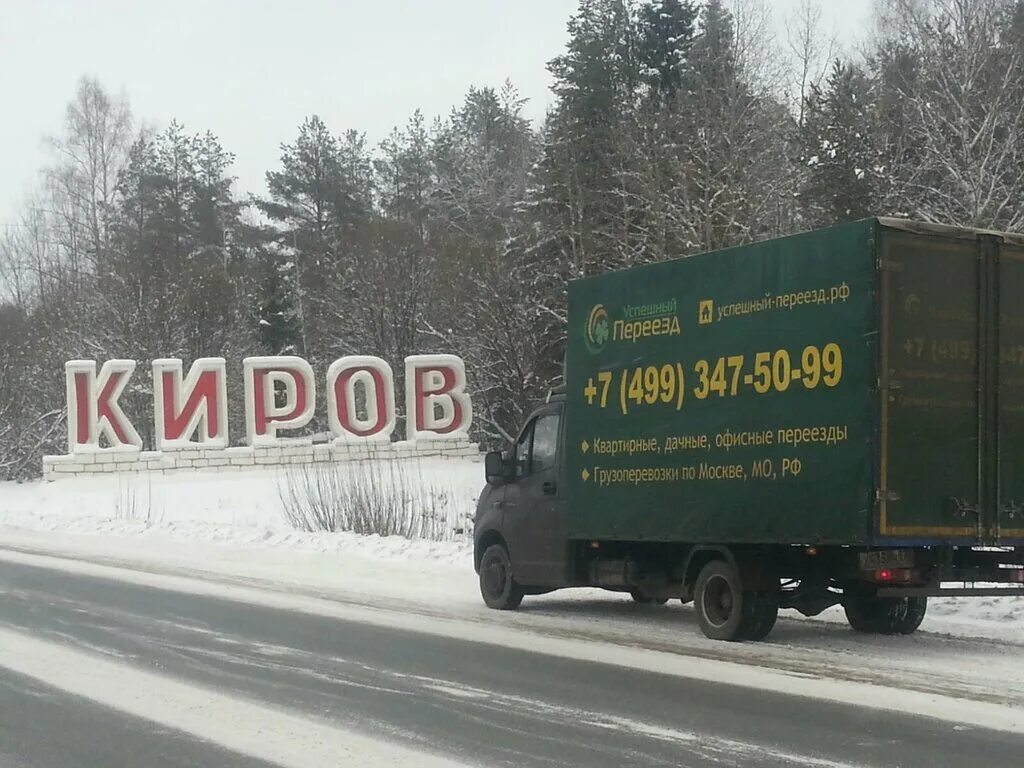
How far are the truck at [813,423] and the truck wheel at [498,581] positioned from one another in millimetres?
1620

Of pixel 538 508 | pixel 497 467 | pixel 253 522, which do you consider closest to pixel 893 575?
pixel 538 508

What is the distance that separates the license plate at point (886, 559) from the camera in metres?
10.3

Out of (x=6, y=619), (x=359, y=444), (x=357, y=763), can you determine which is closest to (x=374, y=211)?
(x=359, y=444)

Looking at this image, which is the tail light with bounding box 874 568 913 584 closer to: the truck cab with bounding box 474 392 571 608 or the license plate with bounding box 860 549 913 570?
the license plate with bounding box 860 549 913 570

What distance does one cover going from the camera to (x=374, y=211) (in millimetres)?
71500

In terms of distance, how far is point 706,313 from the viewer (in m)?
11.6

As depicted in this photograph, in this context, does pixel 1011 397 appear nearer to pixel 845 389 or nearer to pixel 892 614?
pixel 845 389

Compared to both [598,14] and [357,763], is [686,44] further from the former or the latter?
[357,763]

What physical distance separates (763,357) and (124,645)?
6.02m

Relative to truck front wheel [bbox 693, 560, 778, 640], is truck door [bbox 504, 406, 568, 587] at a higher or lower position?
higher

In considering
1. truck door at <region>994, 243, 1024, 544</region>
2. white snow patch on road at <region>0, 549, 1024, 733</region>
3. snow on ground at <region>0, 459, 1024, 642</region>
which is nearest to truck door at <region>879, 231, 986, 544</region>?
truck door at <region>994, 243, 1024, 544</region>

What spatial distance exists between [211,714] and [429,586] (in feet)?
28.0

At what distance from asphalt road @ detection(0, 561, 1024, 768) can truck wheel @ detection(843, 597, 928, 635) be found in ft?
10.2

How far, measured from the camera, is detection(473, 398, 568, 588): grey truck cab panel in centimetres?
1358
